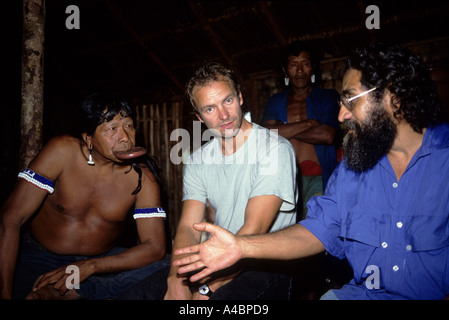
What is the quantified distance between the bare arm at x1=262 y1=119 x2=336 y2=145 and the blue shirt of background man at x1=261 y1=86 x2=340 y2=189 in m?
0.17

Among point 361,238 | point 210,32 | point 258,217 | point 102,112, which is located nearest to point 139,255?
point 258,217

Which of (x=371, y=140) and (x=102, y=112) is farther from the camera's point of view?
(x=102, y=112)

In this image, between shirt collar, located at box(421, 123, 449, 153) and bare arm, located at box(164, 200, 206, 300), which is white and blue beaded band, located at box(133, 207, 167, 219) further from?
shirt collar, located at box(421, 123, 449, 153)

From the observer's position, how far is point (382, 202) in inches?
71.8

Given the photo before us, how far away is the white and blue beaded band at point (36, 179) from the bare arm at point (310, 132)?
2828 millimetres

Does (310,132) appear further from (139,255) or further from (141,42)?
(141,42)

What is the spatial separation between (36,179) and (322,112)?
3.60 meters

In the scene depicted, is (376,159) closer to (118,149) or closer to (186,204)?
(186,204)

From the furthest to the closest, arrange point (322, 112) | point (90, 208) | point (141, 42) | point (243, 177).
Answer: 1. point (141, 42)
2. point (322, 112)
3. point (90, 208)
4. point (243, 177)

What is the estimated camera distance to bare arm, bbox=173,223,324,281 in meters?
1.80

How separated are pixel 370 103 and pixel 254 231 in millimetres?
1230

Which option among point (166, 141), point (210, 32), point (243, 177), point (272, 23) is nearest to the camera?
point (243, 177)

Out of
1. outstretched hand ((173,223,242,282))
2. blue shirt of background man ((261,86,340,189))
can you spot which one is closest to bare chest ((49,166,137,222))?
outstretched hand ((173,223,242,282))

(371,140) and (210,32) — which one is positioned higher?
(210,32)
